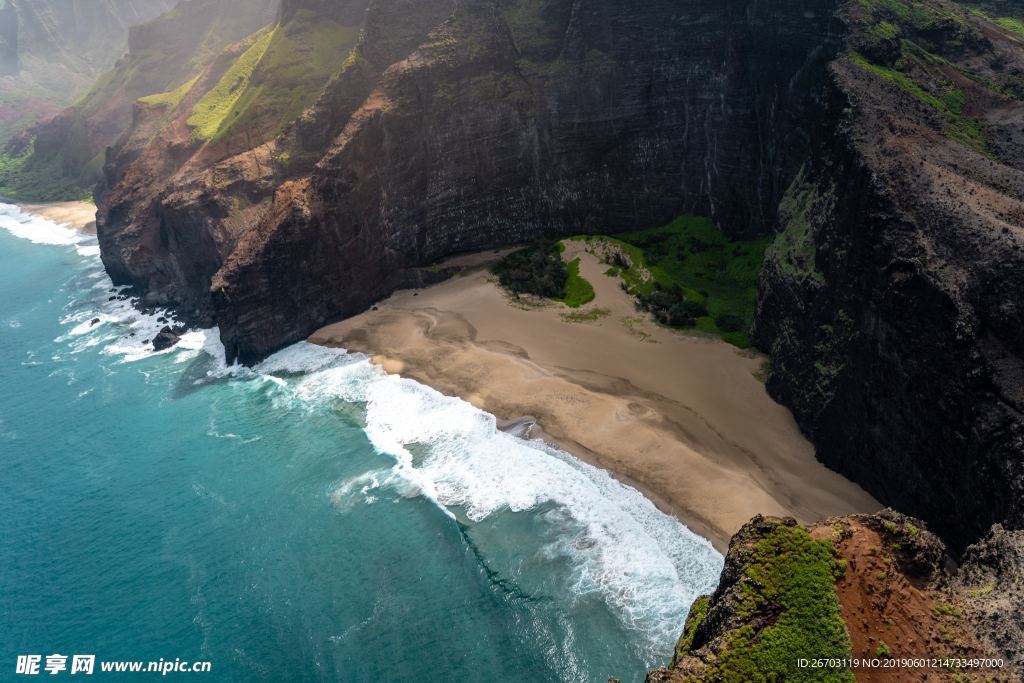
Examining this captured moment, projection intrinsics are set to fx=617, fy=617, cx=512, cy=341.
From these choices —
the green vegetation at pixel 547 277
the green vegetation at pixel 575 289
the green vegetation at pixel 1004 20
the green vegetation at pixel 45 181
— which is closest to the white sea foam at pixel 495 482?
the green vegetation at pixel 547 277

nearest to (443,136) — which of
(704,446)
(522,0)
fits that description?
(522,0)

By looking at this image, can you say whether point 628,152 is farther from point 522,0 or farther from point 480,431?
point 480,431

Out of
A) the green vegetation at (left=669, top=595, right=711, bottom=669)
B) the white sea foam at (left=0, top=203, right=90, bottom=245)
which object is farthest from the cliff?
the white sea foam at (left=0, top=203, right=90, bottom=245)

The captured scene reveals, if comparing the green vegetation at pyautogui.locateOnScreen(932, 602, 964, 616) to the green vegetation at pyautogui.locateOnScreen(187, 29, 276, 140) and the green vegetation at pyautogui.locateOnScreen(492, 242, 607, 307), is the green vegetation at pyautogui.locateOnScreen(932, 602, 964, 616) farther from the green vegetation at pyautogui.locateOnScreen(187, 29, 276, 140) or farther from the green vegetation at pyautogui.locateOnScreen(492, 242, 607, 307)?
the green vegetation at pyautogui.locateOnScreen(187, 29, 276, 140)

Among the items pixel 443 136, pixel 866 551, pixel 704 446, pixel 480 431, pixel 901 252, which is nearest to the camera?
pixel 866 551

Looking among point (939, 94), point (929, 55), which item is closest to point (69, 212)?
point (929, 55)

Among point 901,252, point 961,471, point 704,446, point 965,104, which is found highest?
point 965,104

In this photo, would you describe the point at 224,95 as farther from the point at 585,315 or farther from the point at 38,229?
the point at 38,229
